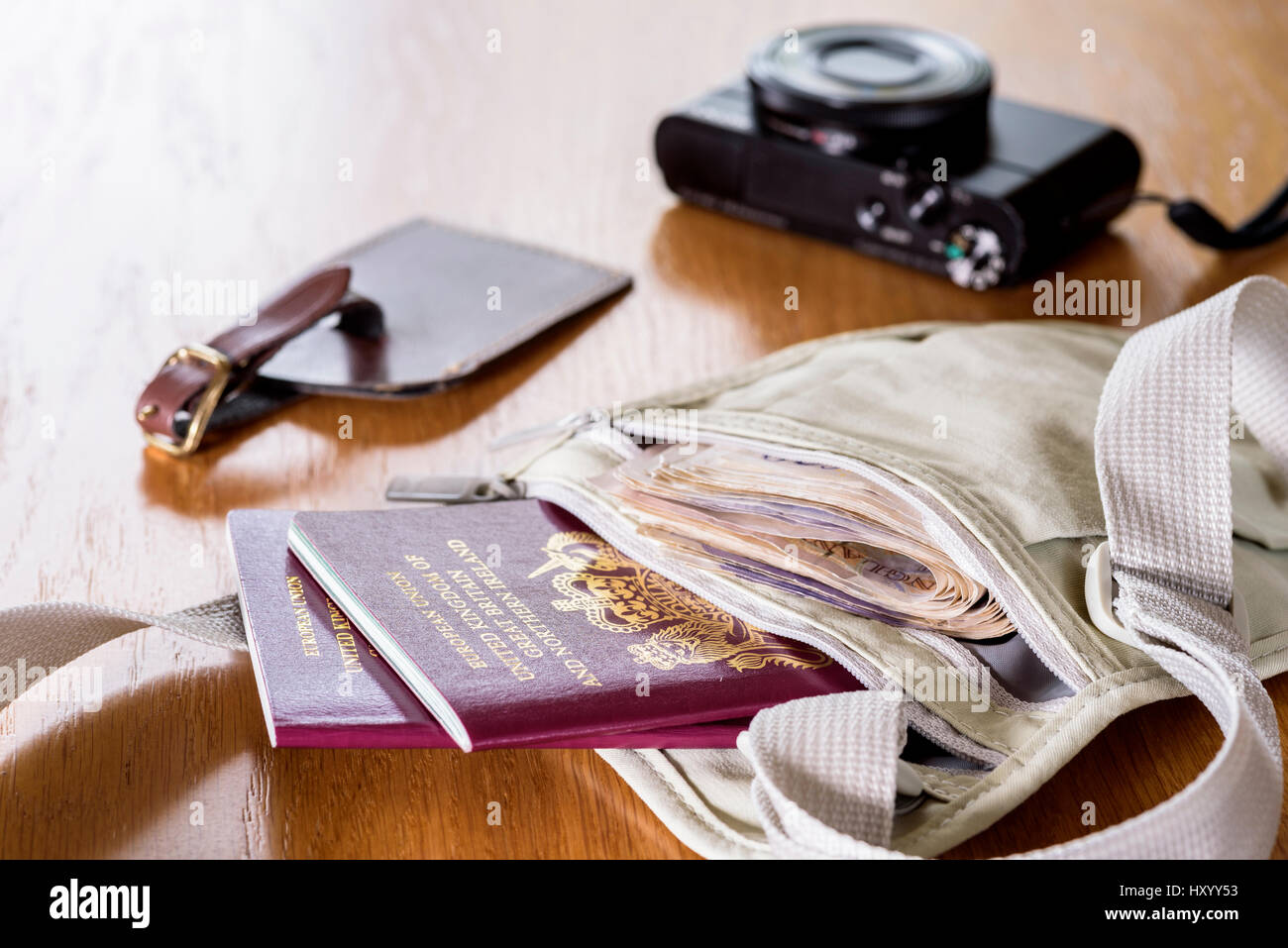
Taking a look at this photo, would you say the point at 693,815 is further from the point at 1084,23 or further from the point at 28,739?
the point at 1084,23

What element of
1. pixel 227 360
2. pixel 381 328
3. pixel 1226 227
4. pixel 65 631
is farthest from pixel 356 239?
pixel 1226 227

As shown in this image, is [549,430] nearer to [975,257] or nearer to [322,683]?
[322,683]

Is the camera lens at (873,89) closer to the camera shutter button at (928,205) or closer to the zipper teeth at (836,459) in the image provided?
the camera shutter button at (928,205)

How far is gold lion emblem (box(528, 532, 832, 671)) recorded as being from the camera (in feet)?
2.02

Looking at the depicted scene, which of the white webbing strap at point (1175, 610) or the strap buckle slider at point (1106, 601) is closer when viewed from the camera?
the white webbing strap at point (1175, 610)

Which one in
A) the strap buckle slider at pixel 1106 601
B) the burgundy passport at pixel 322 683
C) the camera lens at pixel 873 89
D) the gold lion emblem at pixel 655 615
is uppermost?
the camera lens at pixel 873 89

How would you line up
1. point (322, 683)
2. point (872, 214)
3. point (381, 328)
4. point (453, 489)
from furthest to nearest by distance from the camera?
point (872, 214), point (381, 328), point (453, 489), point (322, 683)

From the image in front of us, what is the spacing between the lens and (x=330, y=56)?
145cm

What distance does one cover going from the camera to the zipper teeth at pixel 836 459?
61 cm

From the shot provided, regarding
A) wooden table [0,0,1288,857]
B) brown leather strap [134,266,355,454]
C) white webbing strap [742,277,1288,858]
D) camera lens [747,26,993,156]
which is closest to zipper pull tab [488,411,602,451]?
wooden table [0,0,1288,857]

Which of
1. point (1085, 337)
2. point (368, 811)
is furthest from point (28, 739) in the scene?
point (1085, 337)

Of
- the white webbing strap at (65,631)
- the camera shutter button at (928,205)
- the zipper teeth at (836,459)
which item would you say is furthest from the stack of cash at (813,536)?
the camera shutter button at (928,205)

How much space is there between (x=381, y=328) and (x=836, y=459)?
43cm

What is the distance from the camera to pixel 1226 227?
45.9 inches
